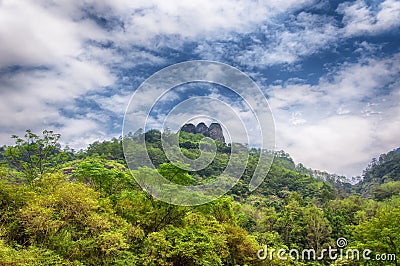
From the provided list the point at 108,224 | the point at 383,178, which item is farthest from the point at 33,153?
the point at 383,178

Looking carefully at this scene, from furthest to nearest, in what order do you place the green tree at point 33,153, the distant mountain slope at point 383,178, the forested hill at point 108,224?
the distant mountain slope at point 383,178 < the green tree at point 33,153 < the forested hill at point 108,224

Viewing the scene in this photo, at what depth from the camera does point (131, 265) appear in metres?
7.96

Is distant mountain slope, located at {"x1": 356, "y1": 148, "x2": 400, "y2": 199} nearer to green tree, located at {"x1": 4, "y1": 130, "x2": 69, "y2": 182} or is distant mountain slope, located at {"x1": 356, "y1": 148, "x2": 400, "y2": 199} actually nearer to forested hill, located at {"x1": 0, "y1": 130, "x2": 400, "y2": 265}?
forested hill, located at {"x1": 0, "y1": 130, "x2": 400, "y2": 265}

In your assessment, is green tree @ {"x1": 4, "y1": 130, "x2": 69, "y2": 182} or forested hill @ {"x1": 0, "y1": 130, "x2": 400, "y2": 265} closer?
forested hill @ {"x1": 0, "y1": 130, "x2": 400, "y2": 265}

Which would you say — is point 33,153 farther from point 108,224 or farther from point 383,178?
point 383,178

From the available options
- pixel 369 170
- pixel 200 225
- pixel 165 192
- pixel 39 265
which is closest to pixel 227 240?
pixel 200 225

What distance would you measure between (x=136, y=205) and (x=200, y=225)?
236 centimetres

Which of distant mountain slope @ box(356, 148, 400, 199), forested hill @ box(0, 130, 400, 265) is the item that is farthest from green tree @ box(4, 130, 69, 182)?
distant mountain slope @ box(356, 148, 400, 199)

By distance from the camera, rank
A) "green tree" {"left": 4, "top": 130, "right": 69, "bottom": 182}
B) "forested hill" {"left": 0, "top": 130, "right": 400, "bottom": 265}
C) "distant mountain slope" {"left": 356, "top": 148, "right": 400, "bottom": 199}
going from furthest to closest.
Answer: "distant mountain slope" {"left": 356, "top": 148, "right": 400, "bottom": 199}, "green tree" {"left": 4, "top": 130, "right": 69, "bottom": 182}, "forested hill" {"left": 0, "top": 130, "right": 400, "bottom": 265}

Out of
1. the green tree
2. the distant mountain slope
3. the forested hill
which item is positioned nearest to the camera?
the forested hill

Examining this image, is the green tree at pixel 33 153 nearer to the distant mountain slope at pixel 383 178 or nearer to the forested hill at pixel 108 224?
the forested hill at pixel 108 224

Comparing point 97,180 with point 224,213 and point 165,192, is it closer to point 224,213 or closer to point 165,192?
point 165,192

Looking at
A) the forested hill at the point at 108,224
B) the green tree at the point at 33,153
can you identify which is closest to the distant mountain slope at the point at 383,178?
the forested hill at the point at 108,224

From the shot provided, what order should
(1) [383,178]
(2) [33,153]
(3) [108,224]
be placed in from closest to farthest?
(3) [108,224] < (2) [33,153] < (1) [383,178]
